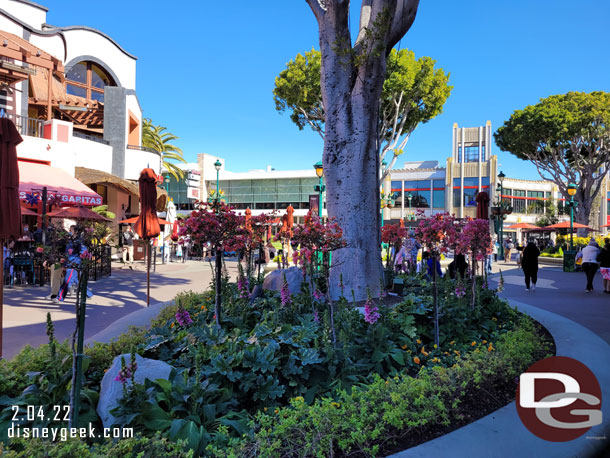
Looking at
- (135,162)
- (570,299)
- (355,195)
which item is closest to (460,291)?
(355,195)

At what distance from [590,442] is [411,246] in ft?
29.0

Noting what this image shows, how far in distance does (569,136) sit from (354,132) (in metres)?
28.2

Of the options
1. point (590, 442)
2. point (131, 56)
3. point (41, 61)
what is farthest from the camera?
point (131, 56)

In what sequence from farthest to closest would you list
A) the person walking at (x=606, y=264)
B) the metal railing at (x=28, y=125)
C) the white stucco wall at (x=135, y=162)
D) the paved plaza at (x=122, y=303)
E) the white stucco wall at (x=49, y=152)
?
the white stucco wall at (x=135, y=162)
the metal railing at (x=28, y=125)
the white stucco wall at (x=49, y=152)
the person walking at (x=606, y=264)
the paved plaza at (x=122, y=303)

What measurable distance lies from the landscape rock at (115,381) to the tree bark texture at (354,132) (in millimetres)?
3504

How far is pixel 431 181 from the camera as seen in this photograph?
202 feet

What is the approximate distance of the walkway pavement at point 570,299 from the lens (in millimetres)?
7844

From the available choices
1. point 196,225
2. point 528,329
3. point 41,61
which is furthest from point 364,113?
point 41,61

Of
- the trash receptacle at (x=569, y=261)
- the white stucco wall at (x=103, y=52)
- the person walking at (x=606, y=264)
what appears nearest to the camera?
the person walking at (x=606, y=264)

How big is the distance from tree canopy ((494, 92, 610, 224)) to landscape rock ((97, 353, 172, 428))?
31806mm

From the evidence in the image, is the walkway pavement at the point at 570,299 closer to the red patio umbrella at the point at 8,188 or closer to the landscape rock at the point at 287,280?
the landscape rock at the point at 287,280

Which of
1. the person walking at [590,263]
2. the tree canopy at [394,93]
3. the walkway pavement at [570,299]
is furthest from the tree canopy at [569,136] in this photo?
the person walking at [590,263]

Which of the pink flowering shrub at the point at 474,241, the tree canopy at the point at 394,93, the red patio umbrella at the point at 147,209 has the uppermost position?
the tree canopy at the point at 394,93

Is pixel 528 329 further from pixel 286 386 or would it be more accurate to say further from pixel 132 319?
pixel 132 319
